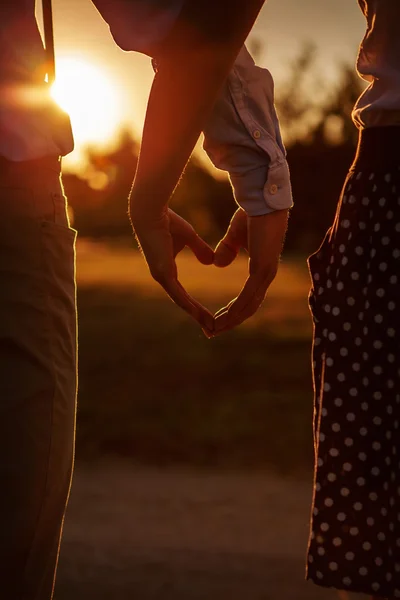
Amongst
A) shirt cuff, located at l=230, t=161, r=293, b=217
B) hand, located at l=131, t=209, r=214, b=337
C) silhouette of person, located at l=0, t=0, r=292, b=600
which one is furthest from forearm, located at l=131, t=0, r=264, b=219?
shirt cuff, located at l=230, t=161, r=293, b=217

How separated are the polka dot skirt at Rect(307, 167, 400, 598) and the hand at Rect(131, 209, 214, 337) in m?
0.28

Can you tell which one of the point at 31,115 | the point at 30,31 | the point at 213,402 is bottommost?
the point at 213,402

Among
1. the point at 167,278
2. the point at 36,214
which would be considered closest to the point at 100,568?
the point at 167,278

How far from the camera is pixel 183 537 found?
4.05 metres

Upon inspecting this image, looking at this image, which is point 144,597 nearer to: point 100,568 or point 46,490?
point 100,568

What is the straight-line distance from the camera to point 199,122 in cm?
160

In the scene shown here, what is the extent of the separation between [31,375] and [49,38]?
0.55 m

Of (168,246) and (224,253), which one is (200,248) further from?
(168,246)

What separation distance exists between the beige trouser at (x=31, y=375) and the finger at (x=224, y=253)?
482 millimetres

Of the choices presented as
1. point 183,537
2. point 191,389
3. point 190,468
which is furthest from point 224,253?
point 191,389

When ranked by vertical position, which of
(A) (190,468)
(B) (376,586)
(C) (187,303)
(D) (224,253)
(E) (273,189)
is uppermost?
(E) (273,189)

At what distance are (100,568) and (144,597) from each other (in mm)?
340

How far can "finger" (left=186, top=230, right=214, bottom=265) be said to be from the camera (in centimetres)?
194

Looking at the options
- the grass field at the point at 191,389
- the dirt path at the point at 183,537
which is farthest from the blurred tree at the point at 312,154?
the dirt path at the point at 183,537
